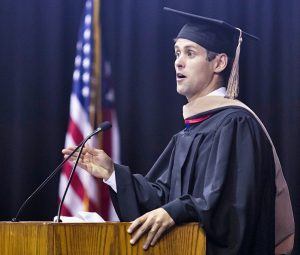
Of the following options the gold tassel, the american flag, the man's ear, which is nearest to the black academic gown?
the gold tassel

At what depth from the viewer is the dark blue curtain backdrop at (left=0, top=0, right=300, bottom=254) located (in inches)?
160

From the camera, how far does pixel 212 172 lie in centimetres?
278

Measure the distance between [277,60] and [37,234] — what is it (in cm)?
240

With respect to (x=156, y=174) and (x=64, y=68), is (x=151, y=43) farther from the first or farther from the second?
(x=156, y=174)

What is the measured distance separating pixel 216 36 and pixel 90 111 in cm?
108

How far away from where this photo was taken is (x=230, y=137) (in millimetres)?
2822

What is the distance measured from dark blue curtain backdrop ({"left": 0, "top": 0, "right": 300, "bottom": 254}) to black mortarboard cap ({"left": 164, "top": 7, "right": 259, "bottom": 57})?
2.82ft

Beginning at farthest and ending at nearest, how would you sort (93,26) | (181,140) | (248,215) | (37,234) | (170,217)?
(93,26)
(181,140)
(248,215)
(170,217)
(37,234)

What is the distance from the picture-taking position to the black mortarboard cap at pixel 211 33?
325 centimetres

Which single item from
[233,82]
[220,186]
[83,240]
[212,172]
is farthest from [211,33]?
[83,240]

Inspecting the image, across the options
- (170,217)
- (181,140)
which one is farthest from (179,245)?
(181,140)

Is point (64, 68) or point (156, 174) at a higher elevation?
point (64, 68)

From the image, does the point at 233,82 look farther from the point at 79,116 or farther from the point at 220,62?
the point at 79,116

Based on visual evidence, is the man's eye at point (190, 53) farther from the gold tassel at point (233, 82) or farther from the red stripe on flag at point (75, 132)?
the red stripe on flag at point (75, 132)
